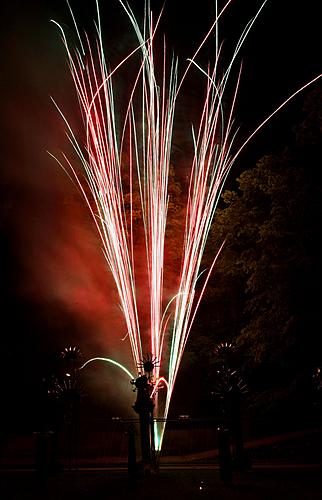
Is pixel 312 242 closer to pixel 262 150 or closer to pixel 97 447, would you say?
pixel 262 150

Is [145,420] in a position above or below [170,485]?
above

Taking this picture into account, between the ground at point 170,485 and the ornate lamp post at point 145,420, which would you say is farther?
the ornate lamp post at point 145,420

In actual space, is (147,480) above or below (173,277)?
below

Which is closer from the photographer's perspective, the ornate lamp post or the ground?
the ground

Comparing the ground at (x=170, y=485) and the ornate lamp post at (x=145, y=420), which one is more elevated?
the ornate lamp post at (x=145, y=420)

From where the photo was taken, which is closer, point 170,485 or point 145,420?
point 170,485

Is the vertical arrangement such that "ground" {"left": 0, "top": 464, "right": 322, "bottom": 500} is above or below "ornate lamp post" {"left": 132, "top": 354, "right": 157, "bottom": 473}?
below

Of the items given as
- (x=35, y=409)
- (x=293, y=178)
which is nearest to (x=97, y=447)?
(x=35, y=409)

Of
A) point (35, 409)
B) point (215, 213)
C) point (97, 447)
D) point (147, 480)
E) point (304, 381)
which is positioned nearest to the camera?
point (147, 480)

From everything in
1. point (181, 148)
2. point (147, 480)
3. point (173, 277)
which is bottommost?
point (147, 480)

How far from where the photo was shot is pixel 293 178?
67.3 feet

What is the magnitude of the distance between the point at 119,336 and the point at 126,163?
674cm

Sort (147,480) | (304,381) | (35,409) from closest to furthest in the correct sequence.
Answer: (147,480), (304,381), (35,409)

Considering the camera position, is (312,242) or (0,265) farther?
(0,265)
